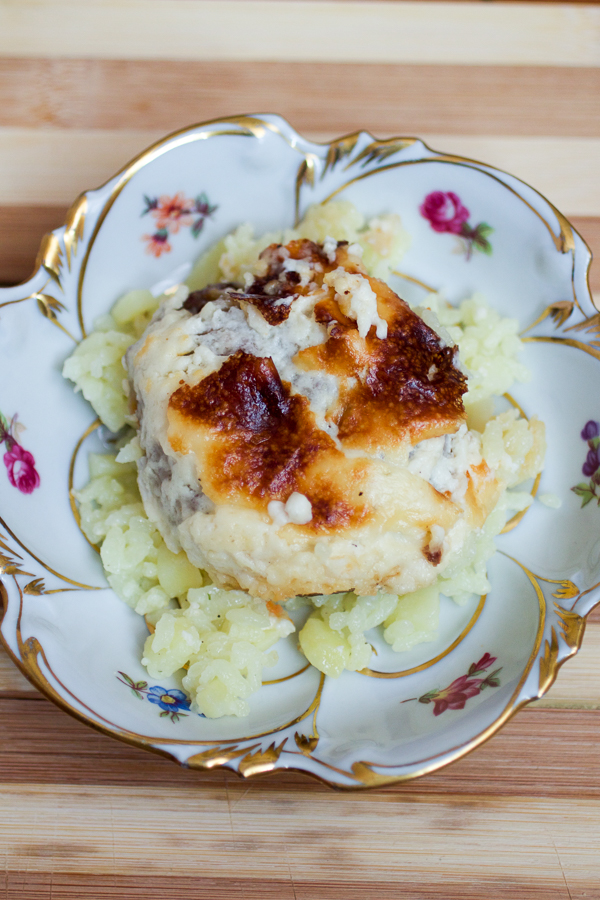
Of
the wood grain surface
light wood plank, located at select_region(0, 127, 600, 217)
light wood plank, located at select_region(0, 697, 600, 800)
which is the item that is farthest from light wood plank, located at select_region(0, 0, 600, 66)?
light wood plank, located at select_region(0, 697, 600, 800)

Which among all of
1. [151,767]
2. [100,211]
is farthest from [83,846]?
[100,211]

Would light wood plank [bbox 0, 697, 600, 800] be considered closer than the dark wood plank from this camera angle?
No

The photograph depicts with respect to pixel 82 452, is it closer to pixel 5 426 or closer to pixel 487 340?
pixel 5 426

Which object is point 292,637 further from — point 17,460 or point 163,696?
point 17,460

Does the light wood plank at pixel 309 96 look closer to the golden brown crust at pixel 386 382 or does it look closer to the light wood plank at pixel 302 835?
the golden brown crust at pixel 386 382

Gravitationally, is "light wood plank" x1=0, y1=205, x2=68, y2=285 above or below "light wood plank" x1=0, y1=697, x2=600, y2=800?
above

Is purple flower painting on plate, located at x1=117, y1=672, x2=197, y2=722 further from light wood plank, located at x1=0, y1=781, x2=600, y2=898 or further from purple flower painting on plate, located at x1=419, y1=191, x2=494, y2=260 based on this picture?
purple flower painting on plate, located at x1=419, y1=191, x2=494, y2=260
